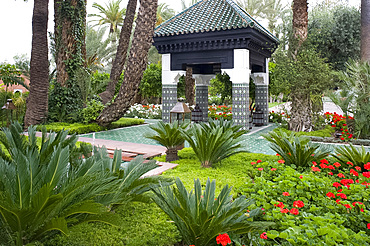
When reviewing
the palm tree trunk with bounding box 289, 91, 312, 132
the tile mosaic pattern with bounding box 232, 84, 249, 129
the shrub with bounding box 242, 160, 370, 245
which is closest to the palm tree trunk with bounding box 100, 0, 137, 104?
the tile mosaic pattern with bounding box 232, 84, 249, 129

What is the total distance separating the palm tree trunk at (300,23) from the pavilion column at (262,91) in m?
3.53

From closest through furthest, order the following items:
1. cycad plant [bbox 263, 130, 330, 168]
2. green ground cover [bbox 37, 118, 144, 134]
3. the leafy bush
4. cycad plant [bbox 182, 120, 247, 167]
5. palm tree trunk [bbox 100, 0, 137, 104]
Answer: cycad plant [bbox 263, 130, 330, 168]
cycad plant [bbox 182, 120, 247, 167]
green ground cover [bbox 37, 118, 144, 134]
the leafy bush
palm tree trunk [bbox 100, 0, 137, 104]

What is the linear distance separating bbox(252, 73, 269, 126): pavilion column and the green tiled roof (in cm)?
225

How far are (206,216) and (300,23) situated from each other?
9.60 m

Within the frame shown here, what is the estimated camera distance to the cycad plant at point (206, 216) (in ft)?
8.29

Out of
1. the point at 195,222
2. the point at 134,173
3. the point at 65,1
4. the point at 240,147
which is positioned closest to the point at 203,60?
the point at 65,1

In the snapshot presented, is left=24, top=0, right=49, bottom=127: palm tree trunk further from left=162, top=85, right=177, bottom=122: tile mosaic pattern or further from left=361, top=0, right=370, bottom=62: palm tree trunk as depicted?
left=361, top=0, right=370, bottom=62: palm tree trunk

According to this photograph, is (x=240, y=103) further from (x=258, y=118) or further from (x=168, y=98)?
(x=168, y=98)

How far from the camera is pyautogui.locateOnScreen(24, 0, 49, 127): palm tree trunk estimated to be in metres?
11.2

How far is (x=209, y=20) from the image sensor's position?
38.2ft

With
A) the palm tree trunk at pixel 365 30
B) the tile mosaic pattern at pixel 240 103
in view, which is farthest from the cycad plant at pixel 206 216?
the palm tree trunk at pixel 365 30

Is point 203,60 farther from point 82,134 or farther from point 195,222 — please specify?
point 195,222

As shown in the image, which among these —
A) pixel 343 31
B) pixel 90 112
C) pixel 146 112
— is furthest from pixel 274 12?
pixel 90 112

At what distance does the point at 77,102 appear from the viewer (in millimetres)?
12383
